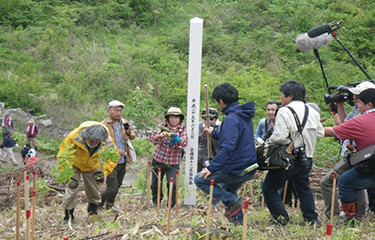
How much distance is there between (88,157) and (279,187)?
2.41 m

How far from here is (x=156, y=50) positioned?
18.2m

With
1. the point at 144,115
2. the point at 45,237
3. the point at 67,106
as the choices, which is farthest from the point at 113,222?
the point at 67,106

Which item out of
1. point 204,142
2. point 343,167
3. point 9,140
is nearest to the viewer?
point 343,167

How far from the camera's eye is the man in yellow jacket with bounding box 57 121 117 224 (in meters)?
5.57

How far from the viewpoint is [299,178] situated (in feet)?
17.9

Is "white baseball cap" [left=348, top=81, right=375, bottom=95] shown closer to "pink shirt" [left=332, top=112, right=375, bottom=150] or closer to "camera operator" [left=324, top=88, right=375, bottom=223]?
"camera operator" [left=324, top=88, right=375, bottom=223]

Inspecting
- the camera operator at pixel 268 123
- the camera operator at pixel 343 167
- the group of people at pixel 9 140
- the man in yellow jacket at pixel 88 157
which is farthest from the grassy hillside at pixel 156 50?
the man in yellow jacket at pixel 88 157

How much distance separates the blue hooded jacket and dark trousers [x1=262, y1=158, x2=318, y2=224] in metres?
0.39

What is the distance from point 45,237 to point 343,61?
14496 millimetres

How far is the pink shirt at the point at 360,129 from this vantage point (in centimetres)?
507

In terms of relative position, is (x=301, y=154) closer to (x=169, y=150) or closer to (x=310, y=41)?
(x=169, y=150)

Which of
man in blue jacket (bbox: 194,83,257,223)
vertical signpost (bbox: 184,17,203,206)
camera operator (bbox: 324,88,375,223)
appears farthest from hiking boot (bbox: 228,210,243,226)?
vertical signpost (bbox: 184,17,203,206)

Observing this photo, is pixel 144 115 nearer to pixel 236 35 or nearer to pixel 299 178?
pixel 299 178

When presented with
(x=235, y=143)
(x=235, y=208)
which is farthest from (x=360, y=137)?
(x=235, y=208)
